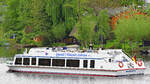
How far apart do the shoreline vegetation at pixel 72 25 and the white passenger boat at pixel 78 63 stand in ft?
85.1

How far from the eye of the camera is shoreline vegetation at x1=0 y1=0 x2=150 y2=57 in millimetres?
80125

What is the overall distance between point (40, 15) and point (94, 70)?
53027 mm

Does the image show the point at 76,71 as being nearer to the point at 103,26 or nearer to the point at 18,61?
the point at 18,61

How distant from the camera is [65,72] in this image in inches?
1855

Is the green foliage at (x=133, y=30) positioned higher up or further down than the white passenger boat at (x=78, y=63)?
higher up

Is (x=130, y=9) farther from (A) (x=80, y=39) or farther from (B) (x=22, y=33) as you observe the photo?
(B) (x=22, y=33)

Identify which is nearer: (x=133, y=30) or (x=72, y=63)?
(x=72, y=63)

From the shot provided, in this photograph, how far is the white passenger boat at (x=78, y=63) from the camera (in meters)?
45.0

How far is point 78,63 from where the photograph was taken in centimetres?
4662

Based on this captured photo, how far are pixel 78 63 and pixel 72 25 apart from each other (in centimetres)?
4724

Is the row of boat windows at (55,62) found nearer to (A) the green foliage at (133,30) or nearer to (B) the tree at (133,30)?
(B) the tree at (133,30)

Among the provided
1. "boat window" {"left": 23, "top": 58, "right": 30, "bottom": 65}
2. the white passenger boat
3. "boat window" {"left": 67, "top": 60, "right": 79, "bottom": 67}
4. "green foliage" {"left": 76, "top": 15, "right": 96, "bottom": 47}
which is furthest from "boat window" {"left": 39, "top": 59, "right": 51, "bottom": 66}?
"green foliage" {"left": 76, "top": 15, "right": 96, "bottom": 47}

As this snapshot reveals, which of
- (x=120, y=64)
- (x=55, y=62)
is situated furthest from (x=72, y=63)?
(x=120, y=64)

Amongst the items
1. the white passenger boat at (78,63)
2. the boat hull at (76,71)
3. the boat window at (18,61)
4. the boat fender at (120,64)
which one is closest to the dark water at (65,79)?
the boat hull at (76,71)
